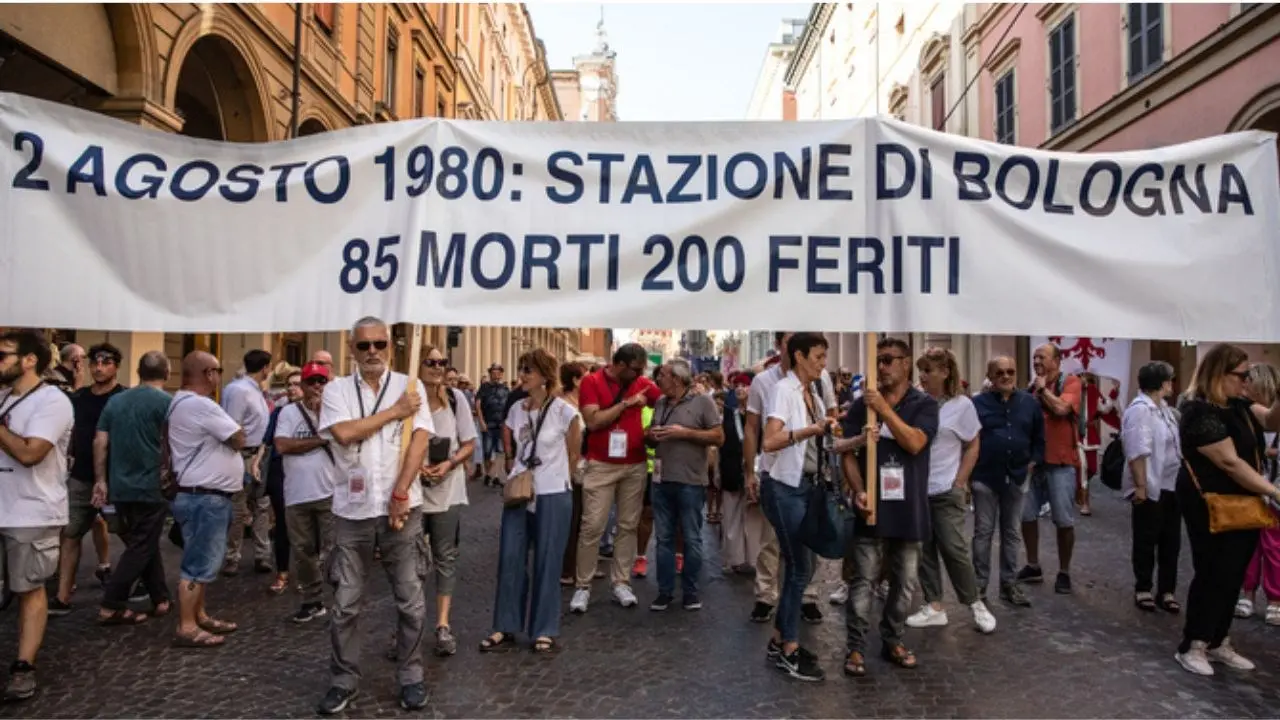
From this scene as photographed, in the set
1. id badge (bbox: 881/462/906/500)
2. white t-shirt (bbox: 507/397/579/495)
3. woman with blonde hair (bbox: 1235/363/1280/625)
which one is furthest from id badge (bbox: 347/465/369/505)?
woman with blonde hair (bbox: 1235/363/1280/625)

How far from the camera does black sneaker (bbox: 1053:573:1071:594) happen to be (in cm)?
668

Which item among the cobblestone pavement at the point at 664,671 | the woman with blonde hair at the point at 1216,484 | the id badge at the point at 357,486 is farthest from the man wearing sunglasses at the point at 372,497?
the woman with blonde hair at the point at 1216,484

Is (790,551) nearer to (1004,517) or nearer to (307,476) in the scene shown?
(1004,517)

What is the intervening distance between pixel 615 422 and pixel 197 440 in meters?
2.74

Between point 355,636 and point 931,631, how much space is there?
364 centimetres

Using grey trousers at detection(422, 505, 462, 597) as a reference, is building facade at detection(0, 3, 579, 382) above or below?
above

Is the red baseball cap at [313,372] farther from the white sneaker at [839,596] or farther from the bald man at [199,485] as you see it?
the white sneaker at [839,596]

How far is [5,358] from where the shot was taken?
4.21 m

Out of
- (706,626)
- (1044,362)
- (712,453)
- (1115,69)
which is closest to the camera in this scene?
(706,626)

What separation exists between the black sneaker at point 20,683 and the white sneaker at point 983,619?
544 cm

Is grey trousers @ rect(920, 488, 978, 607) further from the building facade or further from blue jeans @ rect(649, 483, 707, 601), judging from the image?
the building facade

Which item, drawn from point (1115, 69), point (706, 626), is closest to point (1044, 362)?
point (706, 626)

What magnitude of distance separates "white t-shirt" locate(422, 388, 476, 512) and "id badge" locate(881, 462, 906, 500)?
249 cm

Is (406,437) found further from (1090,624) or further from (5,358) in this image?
(1090,624)
